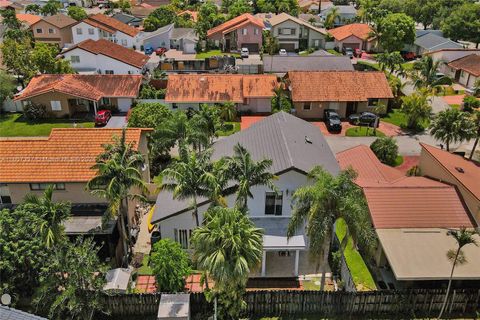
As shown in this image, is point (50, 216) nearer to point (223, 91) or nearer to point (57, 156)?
point (57, 156)

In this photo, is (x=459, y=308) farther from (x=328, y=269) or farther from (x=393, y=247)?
(x=328, y=269)

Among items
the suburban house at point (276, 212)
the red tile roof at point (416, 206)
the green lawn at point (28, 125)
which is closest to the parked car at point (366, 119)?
the red tile roof at point (416, 206)

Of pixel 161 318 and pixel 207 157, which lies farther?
pixel 207 157

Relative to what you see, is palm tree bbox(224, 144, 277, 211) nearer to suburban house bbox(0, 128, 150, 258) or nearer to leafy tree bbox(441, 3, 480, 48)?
suburban house bbox(0, 128, 150, 258)

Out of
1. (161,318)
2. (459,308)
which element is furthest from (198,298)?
(459,308)

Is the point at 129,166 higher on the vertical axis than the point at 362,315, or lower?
higher

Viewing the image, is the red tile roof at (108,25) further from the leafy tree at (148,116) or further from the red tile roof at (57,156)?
the red tile roof at (57,156)

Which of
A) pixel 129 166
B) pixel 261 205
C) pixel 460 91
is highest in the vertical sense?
pixel 129 166
